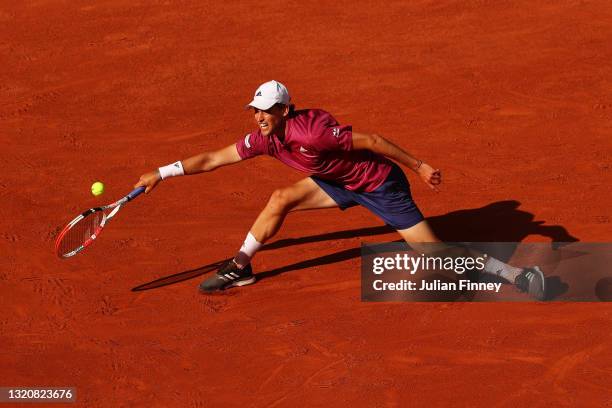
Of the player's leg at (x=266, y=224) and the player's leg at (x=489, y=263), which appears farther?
the player's leg at (x=266, y=224)

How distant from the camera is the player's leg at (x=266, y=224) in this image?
10.2 metres

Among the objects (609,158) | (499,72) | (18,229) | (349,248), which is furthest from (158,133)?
(609,158)

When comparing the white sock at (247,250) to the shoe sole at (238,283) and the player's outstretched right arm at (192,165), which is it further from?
the player's outstretched right arm at (192,165)

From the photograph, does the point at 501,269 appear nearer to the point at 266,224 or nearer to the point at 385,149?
the point at 385,149

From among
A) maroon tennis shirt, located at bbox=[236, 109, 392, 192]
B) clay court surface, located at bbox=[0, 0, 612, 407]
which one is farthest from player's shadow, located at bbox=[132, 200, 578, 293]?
maroon tennis shirt, located at bbox=[236, 109, 392, 192]

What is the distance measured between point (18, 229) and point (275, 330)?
10.9 ft

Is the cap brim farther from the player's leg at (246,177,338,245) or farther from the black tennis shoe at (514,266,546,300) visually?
the black tennis shoe at (514,266,546,300)

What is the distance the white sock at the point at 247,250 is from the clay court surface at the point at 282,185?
318 millimetres

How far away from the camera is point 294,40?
1542cm

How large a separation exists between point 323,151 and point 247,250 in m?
1.23

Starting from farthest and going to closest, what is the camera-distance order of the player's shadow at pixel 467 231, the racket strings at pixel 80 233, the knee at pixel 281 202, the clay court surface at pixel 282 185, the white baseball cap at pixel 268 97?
1. the player's shadow at pixel 467 231
2. the racket strings at pixel 80 233
3. the knee at pixel 281 202
4. the white baseball cap at pixel 268 97
5. the clay court surface at pixel 282 185

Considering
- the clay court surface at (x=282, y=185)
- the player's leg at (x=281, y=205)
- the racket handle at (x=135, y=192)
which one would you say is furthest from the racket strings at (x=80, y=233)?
the player's leg at (x=281, y=205)

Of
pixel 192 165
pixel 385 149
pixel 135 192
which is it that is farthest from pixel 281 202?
pixel 135 192

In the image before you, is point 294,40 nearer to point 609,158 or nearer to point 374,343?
point 609,158
